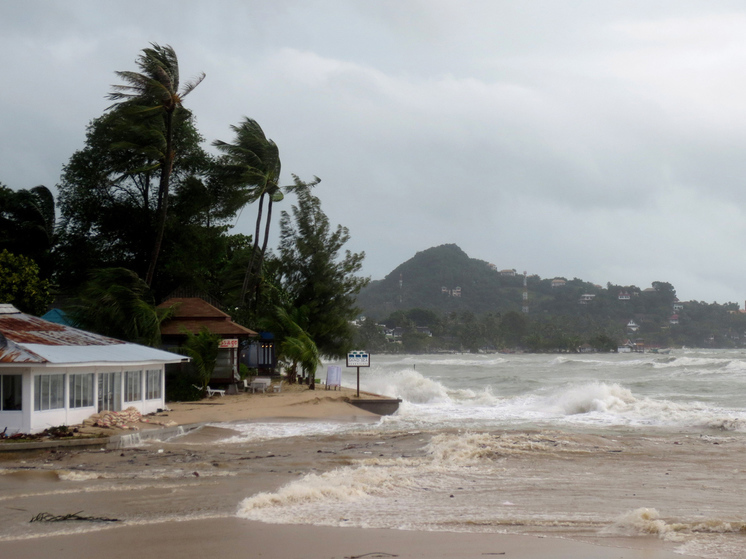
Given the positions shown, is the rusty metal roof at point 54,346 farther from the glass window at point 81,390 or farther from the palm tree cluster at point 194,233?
the palm tree cluster at point 194,233

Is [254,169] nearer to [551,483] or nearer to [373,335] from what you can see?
[551,483]

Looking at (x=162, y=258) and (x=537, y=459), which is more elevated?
(x=162, y=258)

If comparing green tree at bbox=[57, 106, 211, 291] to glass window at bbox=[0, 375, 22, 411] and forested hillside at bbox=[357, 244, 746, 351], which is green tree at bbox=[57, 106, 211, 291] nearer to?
glass window at bbox=[0, 375, 22, 411]

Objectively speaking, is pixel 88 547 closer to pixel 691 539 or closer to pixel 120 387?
pixel 691 539

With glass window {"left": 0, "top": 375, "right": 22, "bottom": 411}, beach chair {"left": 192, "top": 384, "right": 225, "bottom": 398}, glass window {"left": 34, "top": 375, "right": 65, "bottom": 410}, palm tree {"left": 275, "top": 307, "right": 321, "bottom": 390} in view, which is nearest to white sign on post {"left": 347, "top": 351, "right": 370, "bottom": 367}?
palm tree {"left": 275, "top": 307, "right": 321, "bottom": 390}

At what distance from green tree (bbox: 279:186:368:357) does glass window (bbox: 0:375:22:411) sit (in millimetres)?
17831

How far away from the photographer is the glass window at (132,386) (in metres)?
17.8

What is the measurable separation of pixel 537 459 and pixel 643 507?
431 cm

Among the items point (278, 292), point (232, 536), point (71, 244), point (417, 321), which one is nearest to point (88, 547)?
point (232, 536)

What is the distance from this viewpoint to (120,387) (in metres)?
17.4

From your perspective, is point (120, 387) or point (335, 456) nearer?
point (335, 456)

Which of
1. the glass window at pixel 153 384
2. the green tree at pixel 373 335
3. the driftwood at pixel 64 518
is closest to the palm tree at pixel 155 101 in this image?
the glass window at pixel 153 384

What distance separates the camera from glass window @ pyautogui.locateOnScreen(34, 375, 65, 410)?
48.4 ft

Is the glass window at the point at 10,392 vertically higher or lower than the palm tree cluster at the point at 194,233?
lower
